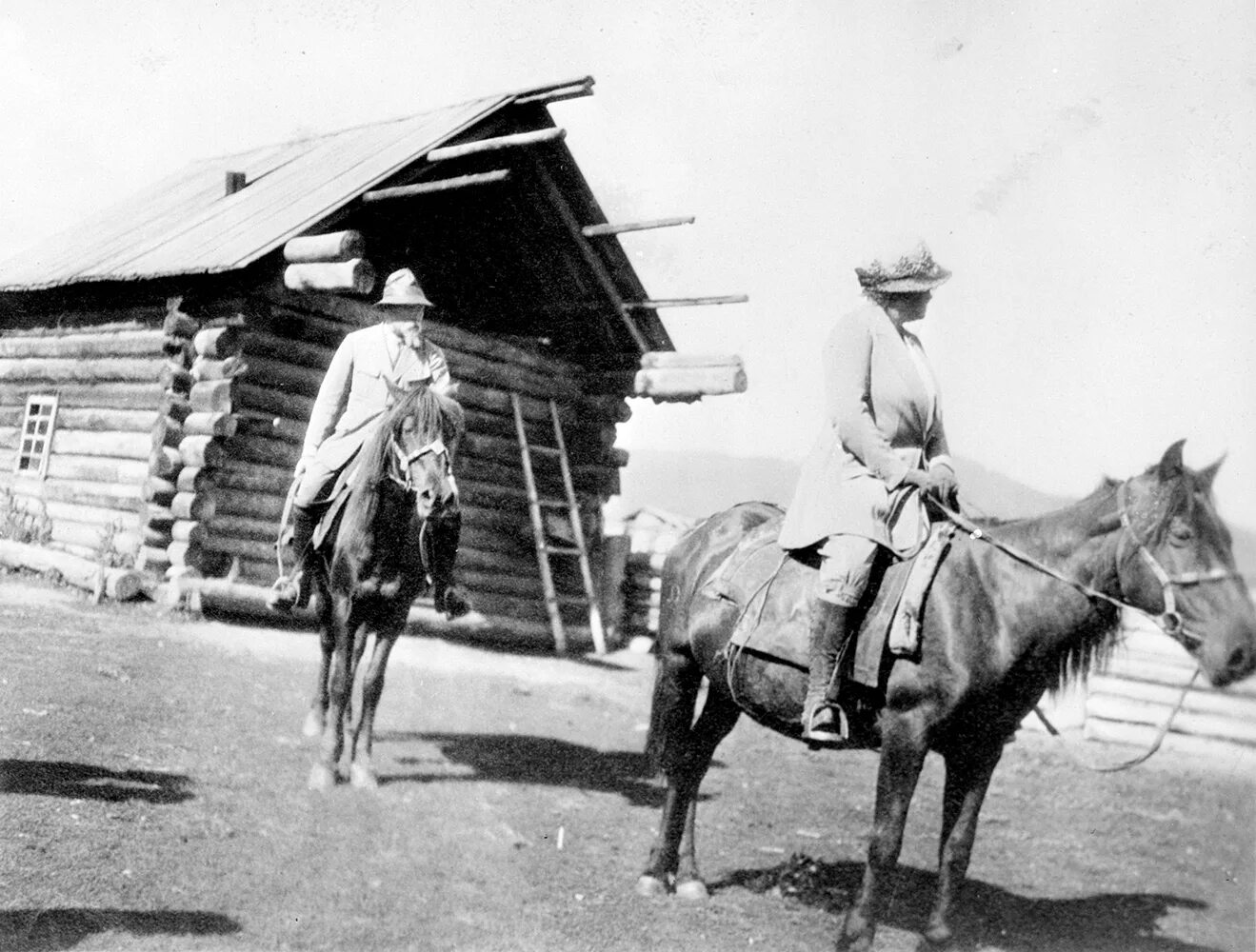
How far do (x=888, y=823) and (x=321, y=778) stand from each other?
281cm

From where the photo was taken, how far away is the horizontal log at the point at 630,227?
9680mm

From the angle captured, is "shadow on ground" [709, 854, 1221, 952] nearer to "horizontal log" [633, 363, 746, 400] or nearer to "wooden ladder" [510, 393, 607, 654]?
"horizontal log" [633, 363, 746, 400]

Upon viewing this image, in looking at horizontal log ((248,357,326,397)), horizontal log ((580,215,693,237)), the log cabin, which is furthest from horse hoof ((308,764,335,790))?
horizontal log ((580,215,693,237))

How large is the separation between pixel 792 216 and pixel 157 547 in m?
6.24

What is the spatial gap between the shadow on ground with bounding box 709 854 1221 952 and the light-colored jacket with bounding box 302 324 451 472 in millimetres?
3128

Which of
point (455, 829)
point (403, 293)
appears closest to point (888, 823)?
point (455, 829)

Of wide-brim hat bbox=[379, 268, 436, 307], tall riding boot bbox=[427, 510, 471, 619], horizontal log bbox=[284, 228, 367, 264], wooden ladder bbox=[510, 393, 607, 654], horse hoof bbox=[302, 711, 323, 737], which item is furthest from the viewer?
wooden ladder bbox=[510, 393, 607, 654]

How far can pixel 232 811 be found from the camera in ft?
16.2

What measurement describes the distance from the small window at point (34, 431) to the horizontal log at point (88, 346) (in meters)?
0.52

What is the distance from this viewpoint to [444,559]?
6.08 m

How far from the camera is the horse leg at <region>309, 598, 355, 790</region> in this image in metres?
5.54

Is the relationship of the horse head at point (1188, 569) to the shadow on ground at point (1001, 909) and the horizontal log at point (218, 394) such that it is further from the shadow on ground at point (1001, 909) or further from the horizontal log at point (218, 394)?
the horizontal log at point (218, 394)

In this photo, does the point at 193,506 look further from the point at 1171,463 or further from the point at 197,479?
the point at 1171,463

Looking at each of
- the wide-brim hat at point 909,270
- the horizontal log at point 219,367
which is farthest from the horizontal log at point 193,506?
the wide-brim hat at point 909,270
